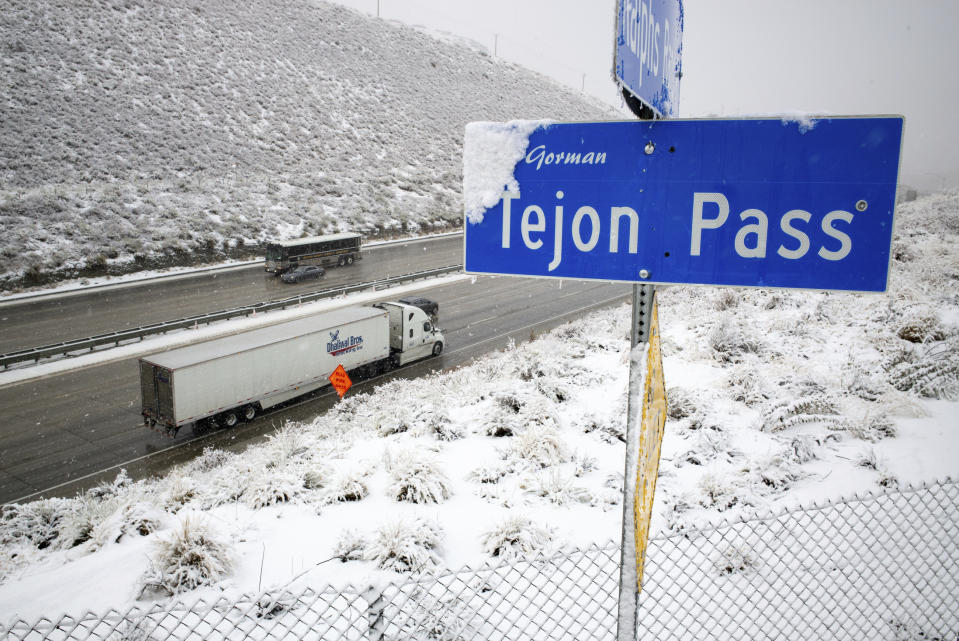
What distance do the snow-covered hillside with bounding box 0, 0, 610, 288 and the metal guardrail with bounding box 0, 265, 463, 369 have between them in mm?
10044

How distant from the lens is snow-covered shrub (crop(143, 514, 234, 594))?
5316mm

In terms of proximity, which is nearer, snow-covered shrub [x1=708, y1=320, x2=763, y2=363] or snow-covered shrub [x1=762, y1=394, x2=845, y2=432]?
snow-covered shrub [x1=762, y1=394, x2=845, y2=432]

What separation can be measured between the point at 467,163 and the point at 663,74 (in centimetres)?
89

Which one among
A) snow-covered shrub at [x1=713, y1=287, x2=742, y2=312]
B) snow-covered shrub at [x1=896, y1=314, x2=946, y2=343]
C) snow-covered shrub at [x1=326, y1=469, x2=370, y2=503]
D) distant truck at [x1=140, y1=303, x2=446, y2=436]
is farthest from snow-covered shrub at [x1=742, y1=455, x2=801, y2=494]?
distant truck at [x1=140, y1=303, x2=446, y2=436]

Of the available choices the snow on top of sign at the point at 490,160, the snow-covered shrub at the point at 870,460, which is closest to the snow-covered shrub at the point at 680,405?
the snow-covered shrub at the point at 870,460

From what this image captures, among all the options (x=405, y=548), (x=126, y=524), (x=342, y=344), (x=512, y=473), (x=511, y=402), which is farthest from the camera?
(x=342, y=344)

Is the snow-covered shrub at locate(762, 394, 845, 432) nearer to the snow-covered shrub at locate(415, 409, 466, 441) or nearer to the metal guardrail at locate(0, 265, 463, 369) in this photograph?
the snow-covered shrub at locate(415, 409, 466, 441)

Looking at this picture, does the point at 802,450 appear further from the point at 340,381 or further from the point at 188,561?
the point at 340,381

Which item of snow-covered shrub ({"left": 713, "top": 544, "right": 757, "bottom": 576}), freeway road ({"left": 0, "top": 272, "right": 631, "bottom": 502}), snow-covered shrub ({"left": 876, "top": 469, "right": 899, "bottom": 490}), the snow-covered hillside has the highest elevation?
the snow-covered hillside

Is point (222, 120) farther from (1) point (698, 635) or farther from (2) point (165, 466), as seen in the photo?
(1) point (698, 635)

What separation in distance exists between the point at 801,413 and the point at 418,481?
17.9ft

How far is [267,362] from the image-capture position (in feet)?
55.9

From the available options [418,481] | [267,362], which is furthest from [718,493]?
[267,362]

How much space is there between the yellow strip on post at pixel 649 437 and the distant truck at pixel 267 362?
15.4 metres
